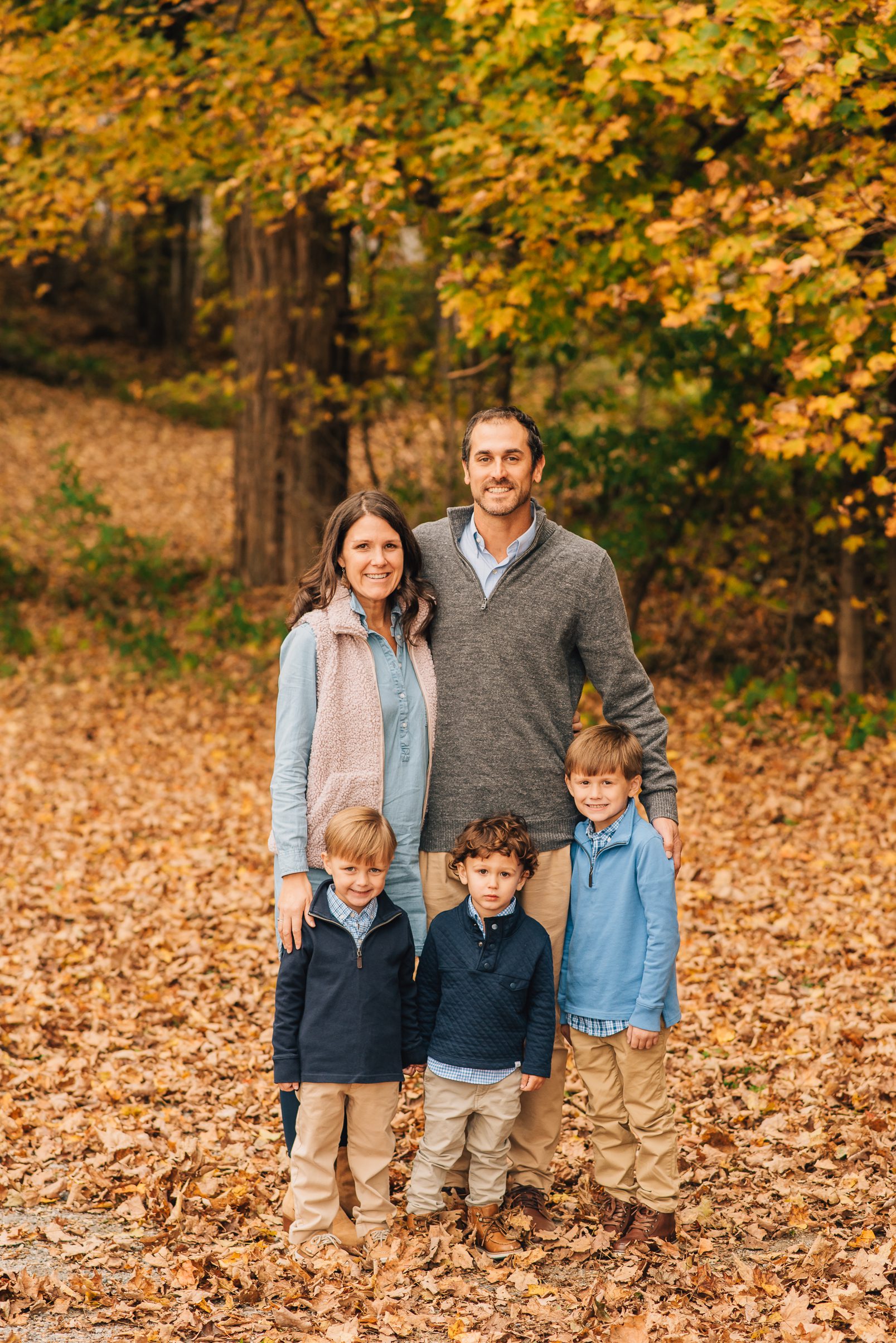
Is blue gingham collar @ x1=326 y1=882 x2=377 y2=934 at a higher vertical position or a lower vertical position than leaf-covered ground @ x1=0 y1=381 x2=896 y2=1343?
higher

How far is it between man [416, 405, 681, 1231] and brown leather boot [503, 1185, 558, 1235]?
2.37ft

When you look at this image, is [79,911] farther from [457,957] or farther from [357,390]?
[357,390]

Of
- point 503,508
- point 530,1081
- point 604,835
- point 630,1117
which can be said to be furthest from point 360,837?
point 630,1117

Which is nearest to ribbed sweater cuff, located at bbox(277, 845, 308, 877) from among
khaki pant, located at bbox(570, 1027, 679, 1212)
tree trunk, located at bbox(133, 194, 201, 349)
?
khaki pant, located at bbox(570, 1027, 679, 1212)

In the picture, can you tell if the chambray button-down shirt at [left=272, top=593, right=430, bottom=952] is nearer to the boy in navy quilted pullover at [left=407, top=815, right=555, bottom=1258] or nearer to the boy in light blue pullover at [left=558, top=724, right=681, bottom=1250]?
the boy in navy quilted pullover at [left=407, top=815, right=555, bottom=1258]

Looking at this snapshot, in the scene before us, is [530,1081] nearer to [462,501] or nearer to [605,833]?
[605,833]

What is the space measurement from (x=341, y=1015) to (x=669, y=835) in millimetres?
1049

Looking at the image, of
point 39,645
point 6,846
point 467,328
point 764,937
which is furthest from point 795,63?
point 39,645

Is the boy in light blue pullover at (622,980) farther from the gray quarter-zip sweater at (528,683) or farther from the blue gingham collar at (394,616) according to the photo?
the blue gingham collar at (394,616)

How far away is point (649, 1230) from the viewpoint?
3.54 m

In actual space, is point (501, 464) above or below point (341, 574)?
above

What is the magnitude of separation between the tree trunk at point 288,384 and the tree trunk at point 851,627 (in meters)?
4.78

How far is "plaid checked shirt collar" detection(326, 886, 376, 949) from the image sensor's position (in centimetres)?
336

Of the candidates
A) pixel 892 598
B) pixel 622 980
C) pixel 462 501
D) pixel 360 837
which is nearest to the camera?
pixel 360 837
